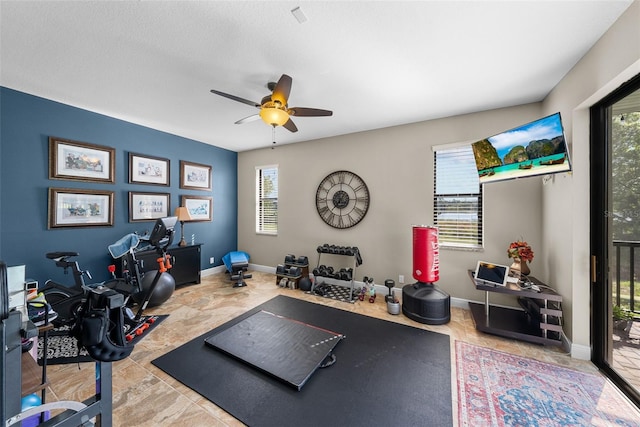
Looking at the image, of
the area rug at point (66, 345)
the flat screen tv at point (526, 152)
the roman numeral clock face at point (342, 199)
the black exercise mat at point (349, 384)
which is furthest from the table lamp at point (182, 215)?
the flat screen tv at point (526, 152)

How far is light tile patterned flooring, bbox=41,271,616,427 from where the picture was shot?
1736mm

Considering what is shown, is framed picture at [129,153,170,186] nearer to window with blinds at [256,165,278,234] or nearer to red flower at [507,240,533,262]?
window with blinds at [256,165,278,234]

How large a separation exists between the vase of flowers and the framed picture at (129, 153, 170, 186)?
5.76 m

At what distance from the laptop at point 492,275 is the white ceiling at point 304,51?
7.09ft

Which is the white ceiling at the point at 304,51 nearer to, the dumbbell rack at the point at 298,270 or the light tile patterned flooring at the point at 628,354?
the light tile patterned flooring at the point at 628,354

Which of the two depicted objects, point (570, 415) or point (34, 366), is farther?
point (570, 415)

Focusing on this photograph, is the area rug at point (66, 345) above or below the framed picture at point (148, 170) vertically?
below

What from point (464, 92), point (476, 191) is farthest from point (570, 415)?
point (464, 92)

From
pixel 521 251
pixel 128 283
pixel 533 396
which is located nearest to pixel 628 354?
pixel 533 396

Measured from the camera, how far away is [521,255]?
286cm

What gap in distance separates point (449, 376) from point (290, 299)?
8.08 feet

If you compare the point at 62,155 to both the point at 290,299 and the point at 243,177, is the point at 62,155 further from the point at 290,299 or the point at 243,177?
the point at 290,299

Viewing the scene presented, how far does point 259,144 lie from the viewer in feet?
17.0

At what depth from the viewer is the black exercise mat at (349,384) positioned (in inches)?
67.7
